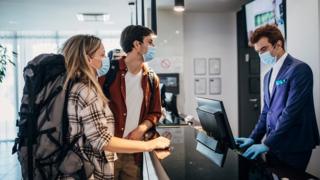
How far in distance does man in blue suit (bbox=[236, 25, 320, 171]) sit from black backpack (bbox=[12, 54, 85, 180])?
119 centimetres

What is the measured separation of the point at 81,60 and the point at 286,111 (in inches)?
56.3

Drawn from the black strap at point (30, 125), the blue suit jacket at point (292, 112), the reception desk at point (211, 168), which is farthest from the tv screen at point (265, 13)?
the black strap at point (30, 125)

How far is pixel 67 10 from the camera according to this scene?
245 inches

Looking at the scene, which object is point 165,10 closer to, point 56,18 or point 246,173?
point 56,18

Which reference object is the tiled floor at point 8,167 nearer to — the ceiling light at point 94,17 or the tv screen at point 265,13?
the ceiling light at point 94,17

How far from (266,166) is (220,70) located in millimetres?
4470

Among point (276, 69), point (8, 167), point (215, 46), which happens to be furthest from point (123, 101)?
point (8, 167)

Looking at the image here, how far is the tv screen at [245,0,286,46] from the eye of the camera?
3.62 meters

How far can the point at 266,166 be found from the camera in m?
1.65

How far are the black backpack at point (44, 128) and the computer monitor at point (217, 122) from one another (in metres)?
0.87

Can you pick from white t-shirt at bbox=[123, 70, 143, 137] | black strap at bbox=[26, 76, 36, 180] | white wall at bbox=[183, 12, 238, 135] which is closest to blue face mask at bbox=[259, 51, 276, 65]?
white t-shirt at bbox=[123, 70, 143, 137]

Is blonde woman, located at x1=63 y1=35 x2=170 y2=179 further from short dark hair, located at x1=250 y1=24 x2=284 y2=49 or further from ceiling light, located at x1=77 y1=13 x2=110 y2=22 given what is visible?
ceiling light, located at x1=77 y1=13 x2=110 y2=22

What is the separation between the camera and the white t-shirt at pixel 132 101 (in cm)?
200

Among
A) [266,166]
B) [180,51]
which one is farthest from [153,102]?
[180,51]
